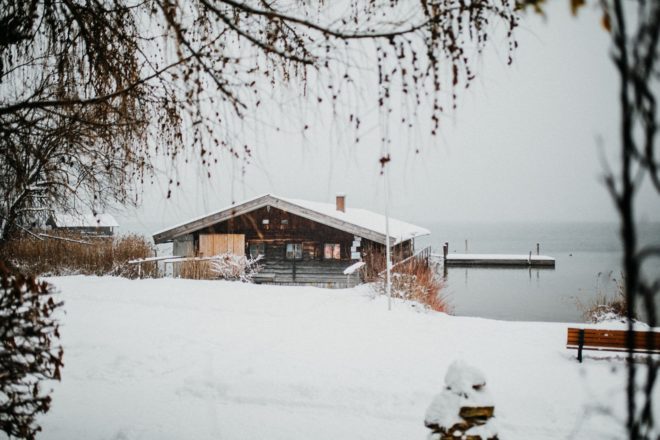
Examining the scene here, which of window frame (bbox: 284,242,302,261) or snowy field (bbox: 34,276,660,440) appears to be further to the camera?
window frame (bbox: 284,242,302,261)

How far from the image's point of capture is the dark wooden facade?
1936 cm

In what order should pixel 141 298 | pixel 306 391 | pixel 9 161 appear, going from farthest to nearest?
1. pixel 141 298
2. pixel 306 391
3. pixel 9 161

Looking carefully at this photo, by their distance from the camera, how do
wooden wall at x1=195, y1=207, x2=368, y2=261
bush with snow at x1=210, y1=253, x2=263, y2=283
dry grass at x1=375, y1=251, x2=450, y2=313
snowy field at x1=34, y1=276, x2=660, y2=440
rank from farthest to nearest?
1. wooden wall at x1=195, y1=207, x2=368, y2=261
2. bush with snow at x1=210, y1=253, x2=263, y2=283
3. dry grass at x1=375, y1=251, x2=450, y2=313
4. snowy field at x1=34, y1=276, x2=660, y2=440

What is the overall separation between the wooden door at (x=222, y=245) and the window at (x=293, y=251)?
2.07 meters

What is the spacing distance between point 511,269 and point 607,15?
4152 cm

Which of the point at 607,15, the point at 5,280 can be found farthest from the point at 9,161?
the point at 607,15

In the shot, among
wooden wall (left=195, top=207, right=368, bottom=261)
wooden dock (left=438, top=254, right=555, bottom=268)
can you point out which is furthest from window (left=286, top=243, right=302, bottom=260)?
wooden dock (left=438, top=254, right=555, bottom=268)

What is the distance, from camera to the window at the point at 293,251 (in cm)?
1981

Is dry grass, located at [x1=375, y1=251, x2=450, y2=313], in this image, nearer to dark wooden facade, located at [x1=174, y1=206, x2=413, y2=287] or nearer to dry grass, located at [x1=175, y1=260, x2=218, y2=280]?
dark wooden facade, located at [x1=174, y1=206, x2=413, y2=287]

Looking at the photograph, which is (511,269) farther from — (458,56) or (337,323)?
(458,56)

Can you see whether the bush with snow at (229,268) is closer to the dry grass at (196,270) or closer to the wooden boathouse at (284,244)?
the dry grass at (196,270)

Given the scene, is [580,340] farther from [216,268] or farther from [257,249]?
[257,249]

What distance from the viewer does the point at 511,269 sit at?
39.0m

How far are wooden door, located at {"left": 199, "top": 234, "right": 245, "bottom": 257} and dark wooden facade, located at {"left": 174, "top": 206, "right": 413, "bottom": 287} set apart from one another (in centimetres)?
24
